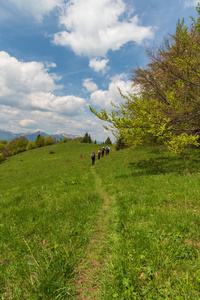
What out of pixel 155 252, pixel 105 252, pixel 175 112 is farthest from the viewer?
pixel 175 112

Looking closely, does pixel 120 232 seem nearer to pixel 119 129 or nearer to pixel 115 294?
pixel 115 294

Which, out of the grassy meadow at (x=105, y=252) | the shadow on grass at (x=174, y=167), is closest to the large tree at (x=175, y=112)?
the shadow on grass at (x=174, y=167)

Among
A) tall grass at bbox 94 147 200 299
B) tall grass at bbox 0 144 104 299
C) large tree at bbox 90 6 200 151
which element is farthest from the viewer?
large tree at bbox 90 6 200 151

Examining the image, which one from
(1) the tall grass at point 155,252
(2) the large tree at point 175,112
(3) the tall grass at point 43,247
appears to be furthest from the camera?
(2) the large tree at point 175,112

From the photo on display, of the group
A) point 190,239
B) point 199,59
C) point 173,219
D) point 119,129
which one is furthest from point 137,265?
point 199,59

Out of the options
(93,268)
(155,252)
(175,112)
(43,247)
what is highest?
(175,112)

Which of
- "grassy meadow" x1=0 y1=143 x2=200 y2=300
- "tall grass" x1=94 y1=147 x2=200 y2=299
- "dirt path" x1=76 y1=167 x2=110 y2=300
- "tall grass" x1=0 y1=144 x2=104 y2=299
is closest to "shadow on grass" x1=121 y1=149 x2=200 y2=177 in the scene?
"grassy meadow" x1=0 y1=143 x2=200 y2=300

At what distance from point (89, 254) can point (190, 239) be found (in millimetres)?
2730

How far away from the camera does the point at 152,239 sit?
3523 millimetres

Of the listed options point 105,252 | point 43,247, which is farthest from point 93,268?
point 43,247

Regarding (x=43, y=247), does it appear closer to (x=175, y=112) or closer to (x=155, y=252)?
(x=155, y=252)

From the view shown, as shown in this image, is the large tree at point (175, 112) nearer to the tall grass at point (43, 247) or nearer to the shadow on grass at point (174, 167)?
the shadow on grass at point (174, 167)

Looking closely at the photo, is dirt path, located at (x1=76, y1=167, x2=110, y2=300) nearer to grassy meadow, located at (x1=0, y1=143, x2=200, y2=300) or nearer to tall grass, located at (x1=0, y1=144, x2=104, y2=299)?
grassy meadow, located at (x1=0, y1=143, x2=200, y2=300)

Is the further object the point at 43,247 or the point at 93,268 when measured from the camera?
the point at 43,247
